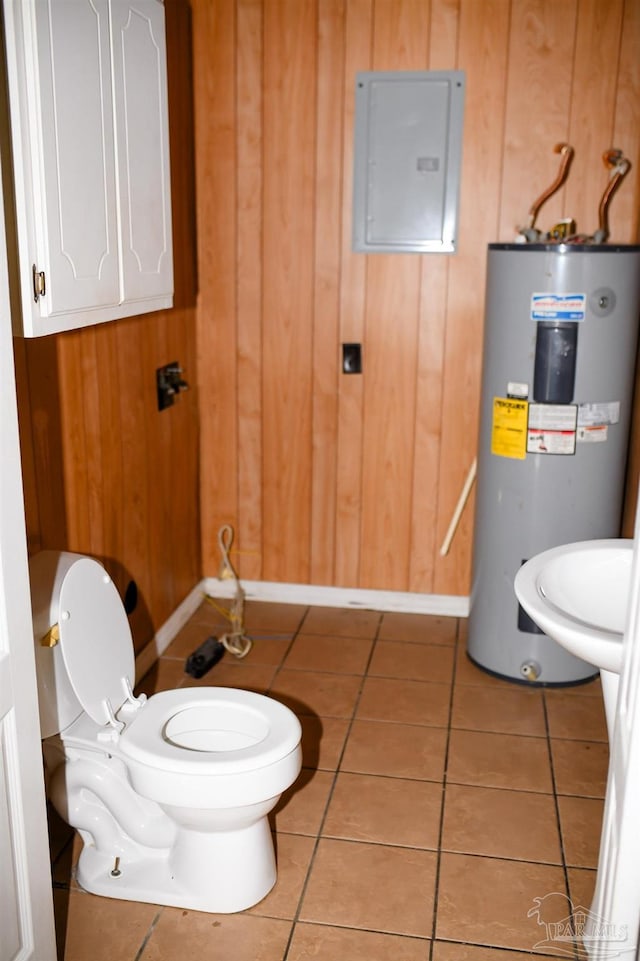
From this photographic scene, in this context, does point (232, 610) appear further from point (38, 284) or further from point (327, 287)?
point (38, 284)

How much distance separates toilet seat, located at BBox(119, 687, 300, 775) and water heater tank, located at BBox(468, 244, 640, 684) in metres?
1.19

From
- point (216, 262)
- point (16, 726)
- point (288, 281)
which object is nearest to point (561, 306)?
point (288, 281)

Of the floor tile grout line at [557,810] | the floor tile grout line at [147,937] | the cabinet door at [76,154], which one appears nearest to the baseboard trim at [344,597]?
the floor tile grout line at [557,810]

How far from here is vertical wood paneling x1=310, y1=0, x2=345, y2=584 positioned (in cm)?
330

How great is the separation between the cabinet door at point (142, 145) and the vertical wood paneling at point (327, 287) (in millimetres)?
1041

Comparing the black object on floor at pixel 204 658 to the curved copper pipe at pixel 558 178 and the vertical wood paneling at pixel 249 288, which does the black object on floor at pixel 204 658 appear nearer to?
the vertical wood paneling at pixel 249 288

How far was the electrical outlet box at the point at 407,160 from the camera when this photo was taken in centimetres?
326

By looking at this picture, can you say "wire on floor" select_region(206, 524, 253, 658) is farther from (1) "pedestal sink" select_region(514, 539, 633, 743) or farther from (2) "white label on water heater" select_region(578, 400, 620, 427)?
(1) "pedestal sink" select_region(514, 539, 633, 743)

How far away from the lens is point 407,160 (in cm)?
332

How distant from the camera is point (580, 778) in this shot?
266cm

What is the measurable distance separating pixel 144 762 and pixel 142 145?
1.43 metres

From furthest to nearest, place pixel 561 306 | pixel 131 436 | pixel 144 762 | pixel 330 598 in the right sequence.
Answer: pixel 330 598
pixel 131 436
pixel 561 306
pixel 144 762

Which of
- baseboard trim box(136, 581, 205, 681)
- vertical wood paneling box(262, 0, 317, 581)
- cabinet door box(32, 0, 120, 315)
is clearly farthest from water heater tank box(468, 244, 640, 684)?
cabinet door box(32, 0, 120, 315)

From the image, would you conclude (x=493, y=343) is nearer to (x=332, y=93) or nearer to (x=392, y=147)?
(x=392, y=147)
